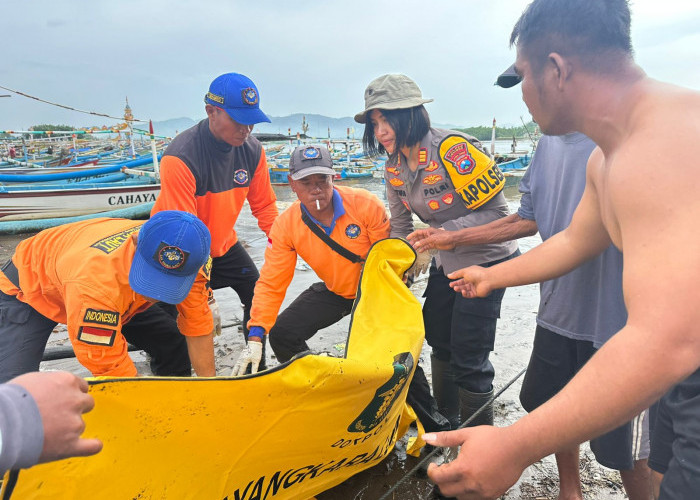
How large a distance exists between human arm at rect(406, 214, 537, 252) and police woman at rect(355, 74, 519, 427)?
0.11m

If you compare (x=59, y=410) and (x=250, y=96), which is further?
(x=250, y=96)

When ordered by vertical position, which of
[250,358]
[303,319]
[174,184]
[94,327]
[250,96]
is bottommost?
[250,358]

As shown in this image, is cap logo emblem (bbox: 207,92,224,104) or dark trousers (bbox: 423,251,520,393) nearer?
dark trousers (bbox: 423,251,520,393)

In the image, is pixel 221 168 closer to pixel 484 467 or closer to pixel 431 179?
pixel 431 179

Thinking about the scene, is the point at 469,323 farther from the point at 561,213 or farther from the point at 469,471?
the point at 469,471

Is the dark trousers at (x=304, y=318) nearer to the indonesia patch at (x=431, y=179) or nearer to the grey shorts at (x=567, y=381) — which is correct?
the indonesia patch at (x=431, y=179)

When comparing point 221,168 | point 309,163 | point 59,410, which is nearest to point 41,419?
point 59,410

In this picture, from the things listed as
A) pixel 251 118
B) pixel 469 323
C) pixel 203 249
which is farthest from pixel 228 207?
pixel 469 323

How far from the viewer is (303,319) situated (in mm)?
2863

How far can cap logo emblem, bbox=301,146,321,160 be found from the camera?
255cm

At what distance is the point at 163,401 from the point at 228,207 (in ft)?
7.11

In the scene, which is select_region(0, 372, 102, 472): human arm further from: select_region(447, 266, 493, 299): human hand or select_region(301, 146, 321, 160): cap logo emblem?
select_region(301, 146, 321, 160): cap logo emblem

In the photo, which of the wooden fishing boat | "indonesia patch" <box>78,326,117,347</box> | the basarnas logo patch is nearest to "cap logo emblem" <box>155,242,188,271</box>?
the basarnas logo patch

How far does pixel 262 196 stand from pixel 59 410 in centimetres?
293
